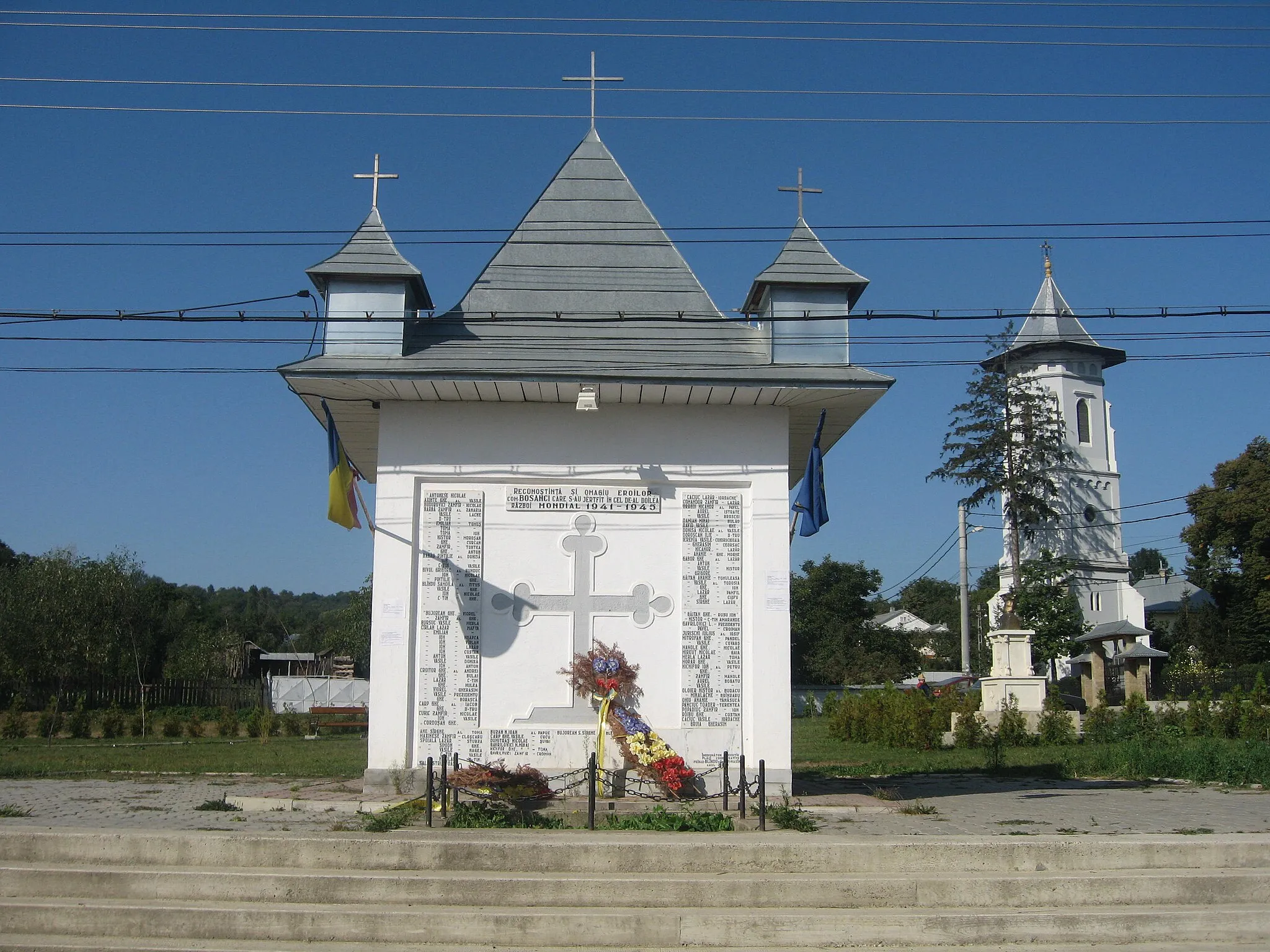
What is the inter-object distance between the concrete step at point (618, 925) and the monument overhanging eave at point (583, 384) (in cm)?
701

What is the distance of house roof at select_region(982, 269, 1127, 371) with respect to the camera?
7038 cm

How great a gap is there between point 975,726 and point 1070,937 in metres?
19.3

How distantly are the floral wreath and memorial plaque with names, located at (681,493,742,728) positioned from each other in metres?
0.67

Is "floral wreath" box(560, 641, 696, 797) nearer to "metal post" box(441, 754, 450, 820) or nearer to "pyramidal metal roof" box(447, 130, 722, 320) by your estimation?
"metal post" box(441, 754, 450, 820)

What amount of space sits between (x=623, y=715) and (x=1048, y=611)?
148 ft

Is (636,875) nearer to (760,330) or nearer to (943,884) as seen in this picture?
(943,884)

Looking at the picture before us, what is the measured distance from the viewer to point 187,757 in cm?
2447

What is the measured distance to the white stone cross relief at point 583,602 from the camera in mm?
14883

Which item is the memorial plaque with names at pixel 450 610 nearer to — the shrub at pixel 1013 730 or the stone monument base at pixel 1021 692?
the shrub at pixel 1013 730

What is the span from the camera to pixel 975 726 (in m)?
27.8

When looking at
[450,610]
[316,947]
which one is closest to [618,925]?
[316,947]

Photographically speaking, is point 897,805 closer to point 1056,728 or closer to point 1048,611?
point 1056,728

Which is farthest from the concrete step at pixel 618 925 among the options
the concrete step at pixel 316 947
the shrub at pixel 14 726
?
the shrub at pixel 14 726

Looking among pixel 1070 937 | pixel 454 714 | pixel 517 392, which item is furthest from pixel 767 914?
pixel 517 392
